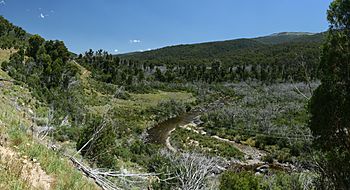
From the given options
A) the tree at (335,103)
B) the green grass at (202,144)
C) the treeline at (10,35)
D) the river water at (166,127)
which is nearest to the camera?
the tree at (335,103)

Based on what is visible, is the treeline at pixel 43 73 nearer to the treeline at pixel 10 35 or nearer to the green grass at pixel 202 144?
the treeline at pixel 10 35

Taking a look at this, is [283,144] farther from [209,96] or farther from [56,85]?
[209,96]

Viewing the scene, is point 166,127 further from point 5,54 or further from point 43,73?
point 5,54

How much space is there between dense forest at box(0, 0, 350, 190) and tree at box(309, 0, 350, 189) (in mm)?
25

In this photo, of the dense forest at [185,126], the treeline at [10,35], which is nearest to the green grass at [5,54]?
the dense forest at [185,126]

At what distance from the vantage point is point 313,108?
9.47 m

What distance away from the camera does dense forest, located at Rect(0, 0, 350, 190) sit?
8.86m

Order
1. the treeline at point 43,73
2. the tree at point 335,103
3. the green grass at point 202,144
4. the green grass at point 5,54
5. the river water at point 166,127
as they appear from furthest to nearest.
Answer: the green grass at point 5,54 < the river water at point 166,127 < the green grass at point 202,144 < the treeline at point 43,73 < the tree at point 335,103

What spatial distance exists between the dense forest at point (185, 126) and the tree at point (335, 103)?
3 centimetres

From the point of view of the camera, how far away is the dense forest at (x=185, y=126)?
886cm

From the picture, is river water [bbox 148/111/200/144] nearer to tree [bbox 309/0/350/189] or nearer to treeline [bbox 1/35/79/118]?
treeline [bbox 1/35/79/118]

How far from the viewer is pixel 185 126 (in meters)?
46.7

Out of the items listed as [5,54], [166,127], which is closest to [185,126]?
[166,127]

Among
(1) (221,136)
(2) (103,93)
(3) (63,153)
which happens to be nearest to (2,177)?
(3) (63,153)
